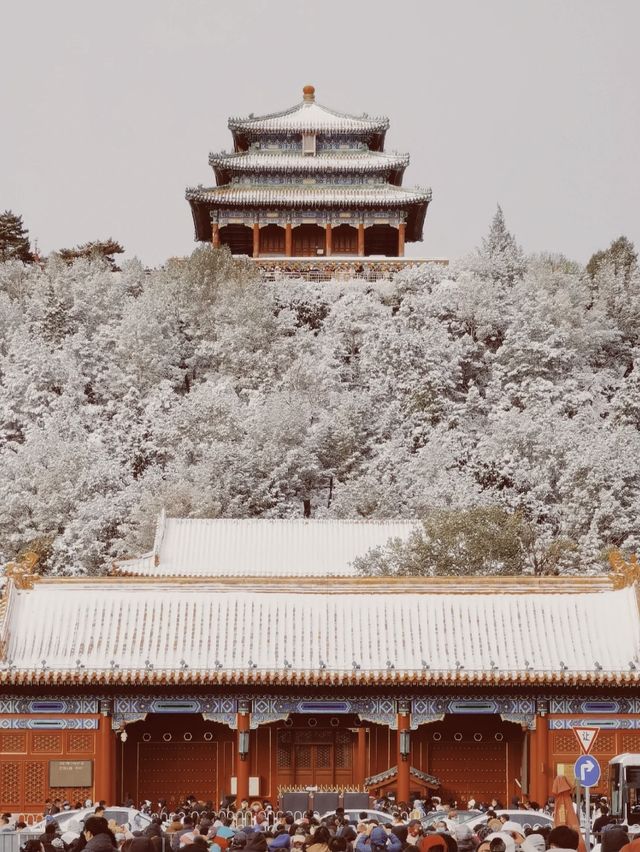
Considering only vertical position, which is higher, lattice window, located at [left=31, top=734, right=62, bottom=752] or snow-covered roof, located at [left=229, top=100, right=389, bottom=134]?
snow-covered roof, located at [left=229, top=100, right=389, bottom=134]

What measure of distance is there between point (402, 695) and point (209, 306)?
42.4m

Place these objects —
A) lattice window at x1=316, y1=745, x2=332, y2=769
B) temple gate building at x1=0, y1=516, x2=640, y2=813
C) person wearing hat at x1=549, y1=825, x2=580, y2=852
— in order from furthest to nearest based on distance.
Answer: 1. lattice window at x1=316, y1=745, x2=332, y2=769
2. temple gate building at x1=0, y1=516, x2=640, y2=813
3. person wearing hat at x1=549, y1=825, x2=580, y2=852

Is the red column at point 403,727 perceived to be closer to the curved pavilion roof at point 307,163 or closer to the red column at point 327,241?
the red column at point 327,241

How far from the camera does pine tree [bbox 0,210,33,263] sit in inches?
3666

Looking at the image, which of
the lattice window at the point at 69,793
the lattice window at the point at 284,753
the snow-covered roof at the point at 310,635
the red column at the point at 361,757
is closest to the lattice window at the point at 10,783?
the lattice window at the point at 69,793

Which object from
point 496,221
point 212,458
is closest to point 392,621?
point 212,458

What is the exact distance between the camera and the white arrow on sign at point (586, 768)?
91.8 ft

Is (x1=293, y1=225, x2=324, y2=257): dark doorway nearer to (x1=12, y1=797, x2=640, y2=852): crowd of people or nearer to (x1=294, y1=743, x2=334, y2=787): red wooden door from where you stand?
(x1=294, y1=743, x2=334, y2=787): red wooden door

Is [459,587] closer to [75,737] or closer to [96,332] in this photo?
[75,737]

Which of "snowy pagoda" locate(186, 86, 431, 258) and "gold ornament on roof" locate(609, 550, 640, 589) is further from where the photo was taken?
"snowy pagoda" locate(186, 86, 431, 258)

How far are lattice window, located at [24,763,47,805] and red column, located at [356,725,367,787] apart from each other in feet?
22.9

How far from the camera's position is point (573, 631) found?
136ft

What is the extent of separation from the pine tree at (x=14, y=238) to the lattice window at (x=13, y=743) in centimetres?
5473

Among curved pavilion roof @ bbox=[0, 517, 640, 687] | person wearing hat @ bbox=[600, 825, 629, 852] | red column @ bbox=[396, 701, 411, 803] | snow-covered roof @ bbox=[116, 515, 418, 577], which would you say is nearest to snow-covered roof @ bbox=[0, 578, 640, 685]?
curved pavilion roof @ bbox=[0, 517, 640, 687]
